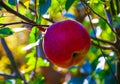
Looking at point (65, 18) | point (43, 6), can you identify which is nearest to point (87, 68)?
point (65, 18)

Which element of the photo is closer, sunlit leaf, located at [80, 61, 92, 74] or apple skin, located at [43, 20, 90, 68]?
apple skin, located at [43, 20, 90, 68]

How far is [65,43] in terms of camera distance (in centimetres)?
135

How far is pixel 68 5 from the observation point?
5.06ft

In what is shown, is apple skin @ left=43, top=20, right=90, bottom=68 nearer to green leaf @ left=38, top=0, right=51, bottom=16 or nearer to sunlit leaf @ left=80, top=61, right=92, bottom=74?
green leaf @ left=38, top=0, right=51, bottom=16

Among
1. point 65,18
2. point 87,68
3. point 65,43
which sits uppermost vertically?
point 65,43

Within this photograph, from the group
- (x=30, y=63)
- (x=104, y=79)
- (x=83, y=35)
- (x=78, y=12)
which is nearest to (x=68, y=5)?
(x=83, y=35)

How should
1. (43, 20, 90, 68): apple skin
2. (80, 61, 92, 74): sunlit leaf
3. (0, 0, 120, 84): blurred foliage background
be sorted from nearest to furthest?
(43, 20, 90, 68): apple skin < (0, 0, 120, 84): blurred foliage background < (80, 61, 92, 74): sunlit leaf

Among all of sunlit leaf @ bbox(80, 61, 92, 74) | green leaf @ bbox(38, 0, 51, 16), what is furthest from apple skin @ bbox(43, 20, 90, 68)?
sunlit leaf @ bbox(80, 61, 92, 74)

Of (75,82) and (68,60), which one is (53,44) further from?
(75,82)

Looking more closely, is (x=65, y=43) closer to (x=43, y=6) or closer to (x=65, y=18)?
(x=43, y=6)

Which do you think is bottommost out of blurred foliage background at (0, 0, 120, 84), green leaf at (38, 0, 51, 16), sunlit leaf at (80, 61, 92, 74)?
sunlit leaf at (80, 61, 92, 74)

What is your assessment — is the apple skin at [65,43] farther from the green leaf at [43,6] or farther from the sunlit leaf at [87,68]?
the sunlit leaf at [87,68]

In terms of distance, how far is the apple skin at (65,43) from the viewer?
134 centimetres

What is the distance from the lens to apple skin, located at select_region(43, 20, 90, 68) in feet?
4.41
